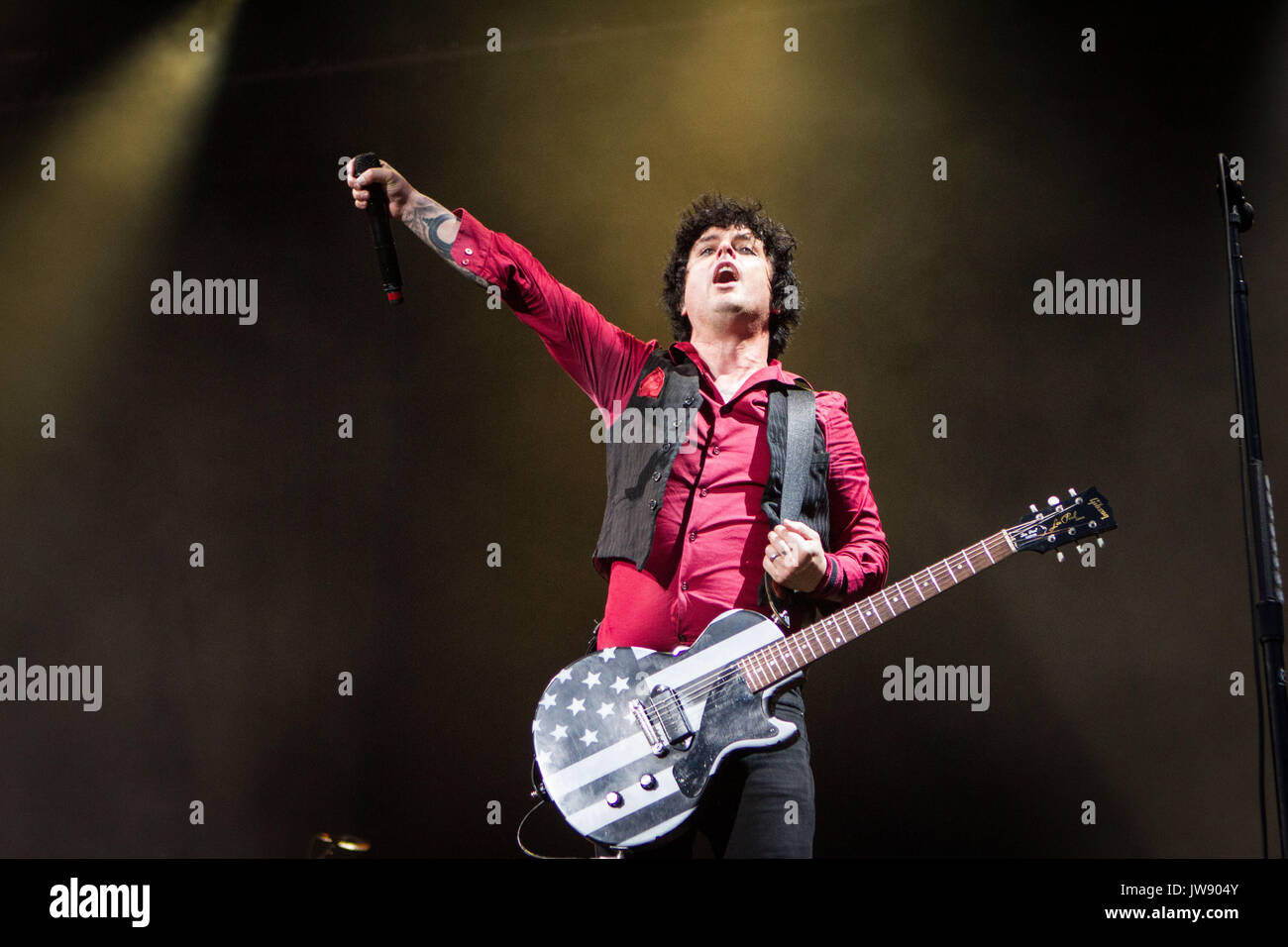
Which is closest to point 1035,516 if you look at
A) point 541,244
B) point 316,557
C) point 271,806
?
point 541,244

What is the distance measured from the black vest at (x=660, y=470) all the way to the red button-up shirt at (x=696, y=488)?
3 centimetres

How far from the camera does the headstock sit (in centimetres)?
249

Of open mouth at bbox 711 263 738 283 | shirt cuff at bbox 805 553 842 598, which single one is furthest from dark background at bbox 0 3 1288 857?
shirt cuff at bbox 805 553 842 598

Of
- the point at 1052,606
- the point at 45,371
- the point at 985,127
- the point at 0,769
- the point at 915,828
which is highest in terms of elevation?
the point at 985,127

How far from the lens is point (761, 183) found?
356 cm

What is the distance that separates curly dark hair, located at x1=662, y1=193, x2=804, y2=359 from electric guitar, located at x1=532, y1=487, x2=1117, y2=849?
1009 mm

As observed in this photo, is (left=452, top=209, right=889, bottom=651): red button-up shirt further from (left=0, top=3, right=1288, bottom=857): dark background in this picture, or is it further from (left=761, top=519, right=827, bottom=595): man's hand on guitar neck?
(left=0, top=3, right=1288, bottom=857): dark background

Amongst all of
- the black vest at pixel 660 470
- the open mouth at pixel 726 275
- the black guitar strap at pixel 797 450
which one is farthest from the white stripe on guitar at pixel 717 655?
the open mouth at pixel 726 275

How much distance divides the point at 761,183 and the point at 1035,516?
155 cm

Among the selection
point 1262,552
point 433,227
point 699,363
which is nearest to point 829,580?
point 699,363

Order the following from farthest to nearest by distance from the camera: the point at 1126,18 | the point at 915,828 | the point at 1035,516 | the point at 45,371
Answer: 1. the point at 45,371
2. the point at 1126,18
3. the point at 915,828
4. the point at 1035,516

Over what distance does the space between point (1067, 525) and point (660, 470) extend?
95 cm

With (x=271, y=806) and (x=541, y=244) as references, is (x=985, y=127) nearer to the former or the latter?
(x=541, y=244)

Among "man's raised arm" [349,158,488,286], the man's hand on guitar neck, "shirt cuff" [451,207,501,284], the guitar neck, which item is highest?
"man's raised arm" [349,158,488,286]
